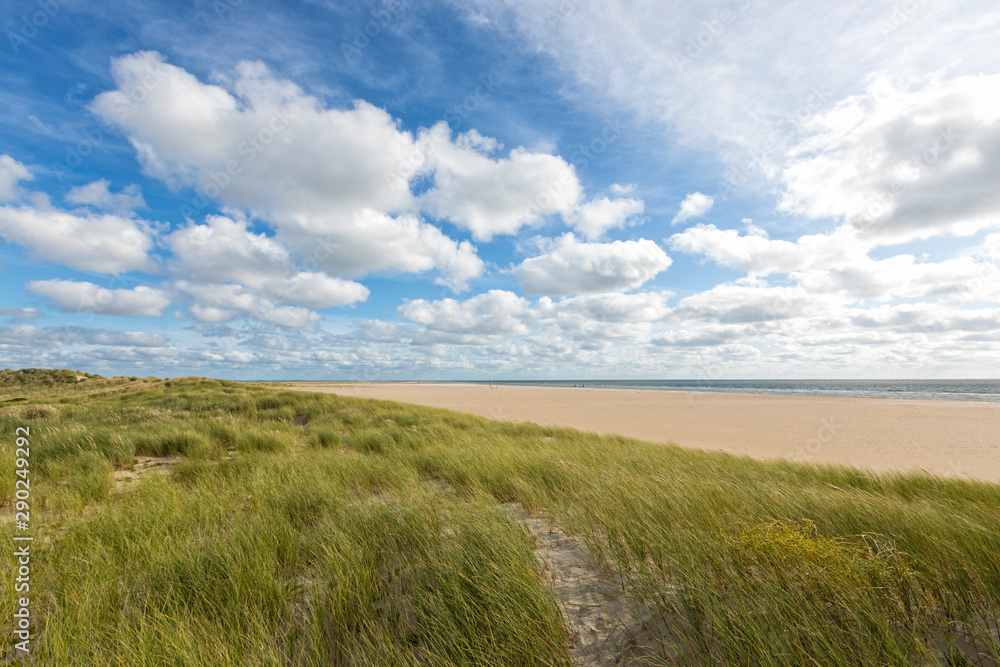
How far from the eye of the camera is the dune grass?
2.01 meters

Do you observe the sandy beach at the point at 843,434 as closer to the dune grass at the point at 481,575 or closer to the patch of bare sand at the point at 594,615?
the dune grass at the point at 481,575

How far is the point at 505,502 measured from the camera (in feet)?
15.7

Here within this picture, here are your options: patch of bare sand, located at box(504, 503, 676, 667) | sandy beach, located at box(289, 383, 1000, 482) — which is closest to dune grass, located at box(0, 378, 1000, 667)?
patch of bare sand, located at box(504, 503, 676, 667)

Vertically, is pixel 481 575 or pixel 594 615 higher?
pixel 481 575

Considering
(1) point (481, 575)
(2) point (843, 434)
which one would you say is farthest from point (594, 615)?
(2) point (843, 434)

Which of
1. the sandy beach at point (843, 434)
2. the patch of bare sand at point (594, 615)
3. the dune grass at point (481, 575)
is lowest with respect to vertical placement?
the sandy beach at point (843, 434)

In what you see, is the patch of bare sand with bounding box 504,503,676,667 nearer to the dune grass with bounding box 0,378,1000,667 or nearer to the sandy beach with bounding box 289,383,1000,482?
the dune grass with bounding box 0,378,1000,667

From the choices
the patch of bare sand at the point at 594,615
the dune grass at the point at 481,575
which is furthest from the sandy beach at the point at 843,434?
the patch of bare sand at the point at 594,615

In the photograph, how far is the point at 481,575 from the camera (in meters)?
2.48

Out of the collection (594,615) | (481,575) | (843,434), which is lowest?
(843,434)

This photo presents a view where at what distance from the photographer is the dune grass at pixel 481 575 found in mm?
2010

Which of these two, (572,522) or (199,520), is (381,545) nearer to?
(572,522)

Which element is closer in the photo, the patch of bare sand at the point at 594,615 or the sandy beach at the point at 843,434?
the patch of bare sand at the point at 594,615

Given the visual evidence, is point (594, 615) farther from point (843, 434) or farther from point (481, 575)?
point (843, 434)
